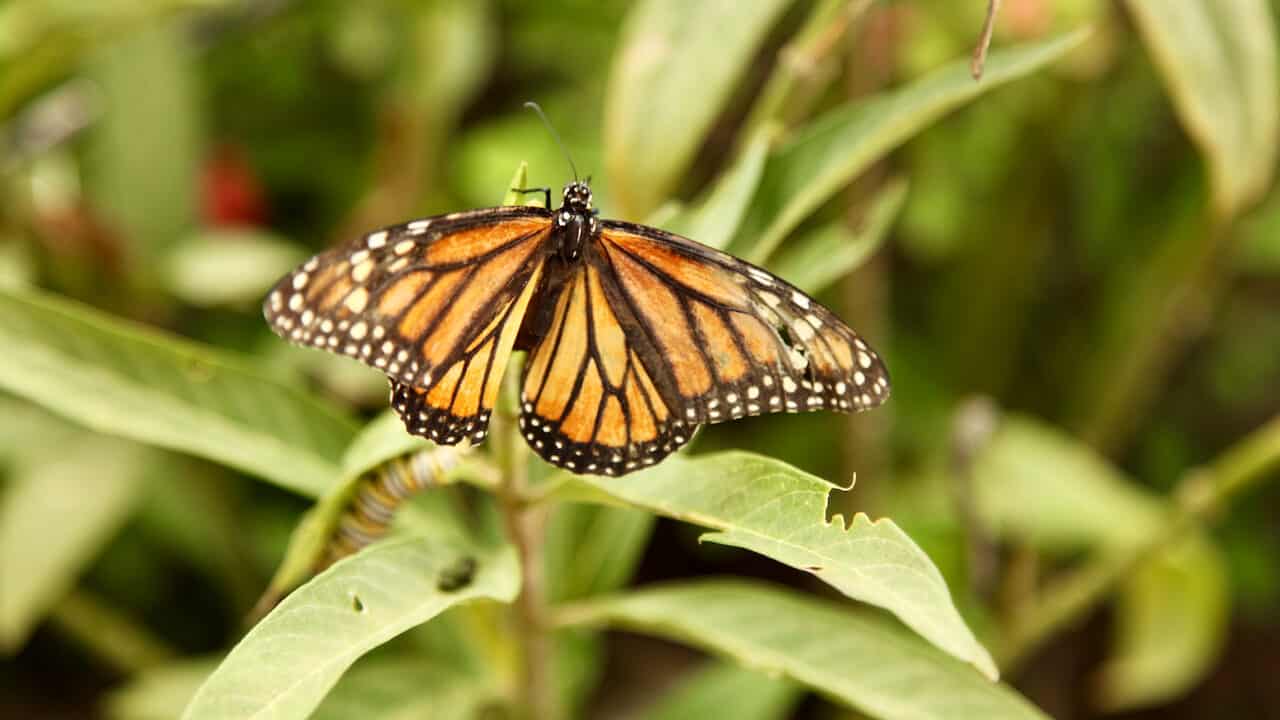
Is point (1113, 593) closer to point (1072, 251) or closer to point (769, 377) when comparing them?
point (1072, 251)

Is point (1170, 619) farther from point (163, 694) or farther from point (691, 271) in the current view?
point (163, 694)

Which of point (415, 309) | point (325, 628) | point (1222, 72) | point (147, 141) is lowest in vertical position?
point (325, 628)

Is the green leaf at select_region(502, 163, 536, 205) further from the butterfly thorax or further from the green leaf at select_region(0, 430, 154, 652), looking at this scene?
the green leaf at select_region(0, 430, 154, 652)

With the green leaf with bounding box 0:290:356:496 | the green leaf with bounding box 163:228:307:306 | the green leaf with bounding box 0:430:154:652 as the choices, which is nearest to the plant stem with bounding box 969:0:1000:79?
the green leaf with bounding box 0:290:356:496

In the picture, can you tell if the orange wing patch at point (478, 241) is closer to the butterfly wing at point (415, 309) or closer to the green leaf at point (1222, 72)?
the butterfly wing at point (415, 309)

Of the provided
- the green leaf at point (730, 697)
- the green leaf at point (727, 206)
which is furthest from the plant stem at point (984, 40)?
the green leaf at point (730, 697)

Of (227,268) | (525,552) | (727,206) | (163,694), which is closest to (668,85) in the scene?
(727,206)
